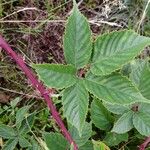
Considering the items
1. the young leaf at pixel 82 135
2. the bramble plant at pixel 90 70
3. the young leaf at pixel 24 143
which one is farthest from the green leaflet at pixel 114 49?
the young leaf at pixel 24 143

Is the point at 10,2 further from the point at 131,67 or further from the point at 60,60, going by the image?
the point at 131,67

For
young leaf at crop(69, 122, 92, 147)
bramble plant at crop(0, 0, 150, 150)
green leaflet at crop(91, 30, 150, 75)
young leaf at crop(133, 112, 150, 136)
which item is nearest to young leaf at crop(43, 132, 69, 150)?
young leaf at crop(69, 122, 92, 147)

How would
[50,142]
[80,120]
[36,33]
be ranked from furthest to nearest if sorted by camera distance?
[36,33] → [50,142] → [80,120]

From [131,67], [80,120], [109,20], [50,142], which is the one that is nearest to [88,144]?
[50,142]

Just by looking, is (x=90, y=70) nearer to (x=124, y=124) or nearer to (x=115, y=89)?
(x=115, y=89)

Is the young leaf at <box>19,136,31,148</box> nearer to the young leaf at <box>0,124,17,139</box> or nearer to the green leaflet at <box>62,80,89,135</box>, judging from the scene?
the young leaf at <box>0,124,17,139</box>

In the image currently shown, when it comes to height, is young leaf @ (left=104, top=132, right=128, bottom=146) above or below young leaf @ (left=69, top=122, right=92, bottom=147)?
below
